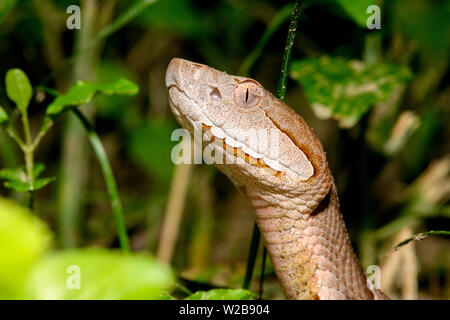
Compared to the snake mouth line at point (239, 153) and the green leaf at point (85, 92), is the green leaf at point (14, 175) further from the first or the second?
the snake mouth line at point (239, 153)

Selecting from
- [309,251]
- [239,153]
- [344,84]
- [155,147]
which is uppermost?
[155,147]

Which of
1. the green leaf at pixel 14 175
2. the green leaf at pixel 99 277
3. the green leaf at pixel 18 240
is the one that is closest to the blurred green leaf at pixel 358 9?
the green leaf at pixel 14 175

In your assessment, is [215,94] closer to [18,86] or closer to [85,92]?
[85,92]

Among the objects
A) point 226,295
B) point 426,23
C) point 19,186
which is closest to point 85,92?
point 19,186

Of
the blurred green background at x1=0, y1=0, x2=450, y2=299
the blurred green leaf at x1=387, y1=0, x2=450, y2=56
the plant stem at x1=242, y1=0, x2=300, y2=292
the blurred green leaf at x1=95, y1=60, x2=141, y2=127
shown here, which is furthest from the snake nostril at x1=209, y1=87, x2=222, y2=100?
the blurred green leaf at x1=95, y1=60, x2=141, y2=127

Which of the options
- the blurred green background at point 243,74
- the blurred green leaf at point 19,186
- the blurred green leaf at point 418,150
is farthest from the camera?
the blurred green leaf at point 418,150
